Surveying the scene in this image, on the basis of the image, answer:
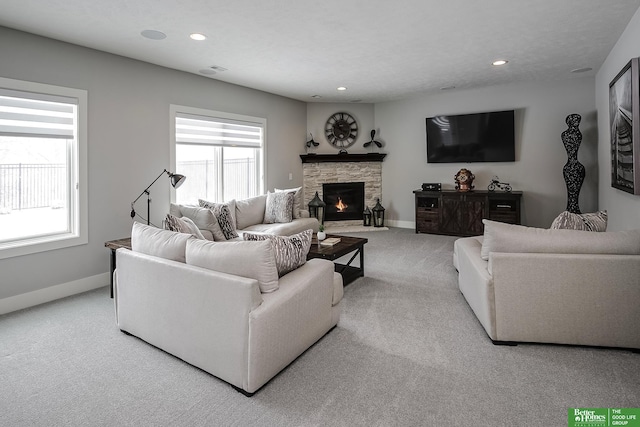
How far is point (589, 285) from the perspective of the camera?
8.13ft

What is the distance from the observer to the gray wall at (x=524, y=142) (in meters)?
6.00

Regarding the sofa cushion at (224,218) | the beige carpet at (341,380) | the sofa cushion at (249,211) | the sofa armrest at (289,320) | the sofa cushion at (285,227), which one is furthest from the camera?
the sofa cushion at (249,211)

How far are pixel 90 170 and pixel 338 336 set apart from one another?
324 cm

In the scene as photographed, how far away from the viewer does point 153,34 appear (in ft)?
12.3

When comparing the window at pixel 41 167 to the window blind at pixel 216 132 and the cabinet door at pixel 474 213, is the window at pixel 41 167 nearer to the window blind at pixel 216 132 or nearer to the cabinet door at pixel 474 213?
the window blind at pixel 216 132

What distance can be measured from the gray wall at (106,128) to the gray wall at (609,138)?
5.06 meters

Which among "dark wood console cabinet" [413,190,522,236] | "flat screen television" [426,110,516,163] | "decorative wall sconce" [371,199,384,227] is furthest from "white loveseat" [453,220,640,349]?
"decorative wall sconce" [371,199,384,227]

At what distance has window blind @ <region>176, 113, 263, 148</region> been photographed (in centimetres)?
525

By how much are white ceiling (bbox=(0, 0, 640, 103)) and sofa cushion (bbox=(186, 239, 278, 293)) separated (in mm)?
2125

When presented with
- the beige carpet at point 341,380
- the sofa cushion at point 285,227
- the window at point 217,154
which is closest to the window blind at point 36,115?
the window at point 217,154

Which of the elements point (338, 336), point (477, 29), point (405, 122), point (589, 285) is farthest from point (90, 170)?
point (405, 122)

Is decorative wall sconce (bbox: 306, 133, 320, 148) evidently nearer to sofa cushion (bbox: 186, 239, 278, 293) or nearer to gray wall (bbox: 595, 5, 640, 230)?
gray wall (bbox: 595, 5, 640, 230)

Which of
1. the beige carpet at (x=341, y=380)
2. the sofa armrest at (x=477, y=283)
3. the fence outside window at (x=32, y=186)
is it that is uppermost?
the fence outside window at (x=32, y=186)

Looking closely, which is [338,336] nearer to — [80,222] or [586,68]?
[80,222]
